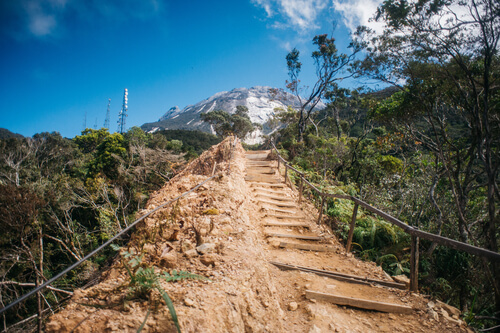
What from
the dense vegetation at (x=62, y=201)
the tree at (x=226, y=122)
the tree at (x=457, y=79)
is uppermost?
the tree at (x=226, y=122)

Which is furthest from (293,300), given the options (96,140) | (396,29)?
(96,140)

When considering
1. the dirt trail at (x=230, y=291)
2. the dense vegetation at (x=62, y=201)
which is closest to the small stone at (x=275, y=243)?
the dirt trail at (x=230, y=291)

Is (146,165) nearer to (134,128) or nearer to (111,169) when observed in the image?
(111,169)

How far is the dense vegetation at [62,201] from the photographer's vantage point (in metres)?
9.70

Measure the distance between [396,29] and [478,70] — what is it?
2.53 meters

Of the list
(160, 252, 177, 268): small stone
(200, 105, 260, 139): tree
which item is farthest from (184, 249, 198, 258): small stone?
(200, 105, 260, 139): tree

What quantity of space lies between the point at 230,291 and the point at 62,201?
16.8 m

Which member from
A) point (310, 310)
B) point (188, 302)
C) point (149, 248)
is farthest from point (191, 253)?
point (310, 310)

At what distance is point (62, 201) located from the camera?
1438cm

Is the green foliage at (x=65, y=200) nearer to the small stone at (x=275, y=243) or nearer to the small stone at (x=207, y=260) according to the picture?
the small stone at (x=207, y=260)

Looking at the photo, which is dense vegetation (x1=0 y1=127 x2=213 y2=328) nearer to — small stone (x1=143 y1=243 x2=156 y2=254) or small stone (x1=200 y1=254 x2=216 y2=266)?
small stone (x1=143 y1=243 x2=156 y2=254)

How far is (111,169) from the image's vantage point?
22703 millimetres

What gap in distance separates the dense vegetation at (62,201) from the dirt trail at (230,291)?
2.25 m

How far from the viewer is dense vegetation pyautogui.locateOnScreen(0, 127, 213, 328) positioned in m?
9.70
